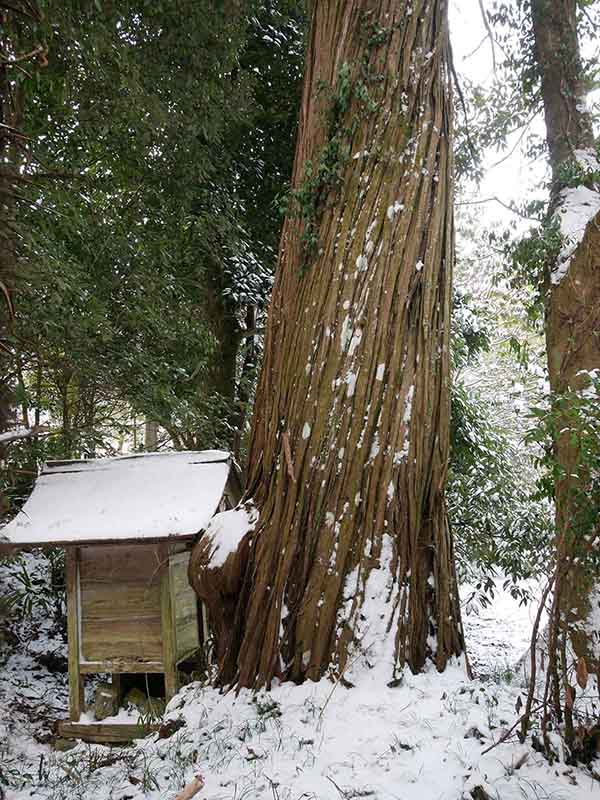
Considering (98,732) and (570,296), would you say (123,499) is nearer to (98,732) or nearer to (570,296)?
(98,732)

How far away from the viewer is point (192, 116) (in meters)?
5.71

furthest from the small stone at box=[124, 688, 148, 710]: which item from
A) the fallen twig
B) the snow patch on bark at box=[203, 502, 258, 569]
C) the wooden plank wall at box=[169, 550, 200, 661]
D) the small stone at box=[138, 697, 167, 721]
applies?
the fallen twig

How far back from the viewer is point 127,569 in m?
5.03

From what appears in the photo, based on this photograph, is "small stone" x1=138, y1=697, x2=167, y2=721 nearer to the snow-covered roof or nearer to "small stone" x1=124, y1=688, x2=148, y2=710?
"small stone" x1=124, y1=688, x2=148, y2=710

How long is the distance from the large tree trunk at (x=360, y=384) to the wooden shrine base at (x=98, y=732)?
7.02ft

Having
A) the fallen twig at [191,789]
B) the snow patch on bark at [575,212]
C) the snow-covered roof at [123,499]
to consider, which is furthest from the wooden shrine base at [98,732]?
the snow patch on bark at [575,212]

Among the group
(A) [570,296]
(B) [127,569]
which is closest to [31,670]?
(B) [127,569]

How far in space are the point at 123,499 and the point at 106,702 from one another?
73.2 inches

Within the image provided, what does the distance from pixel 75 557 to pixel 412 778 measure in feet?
11.6

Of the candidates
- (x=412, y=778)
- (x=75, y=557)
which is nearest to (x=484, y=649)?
(x=75, y=557)

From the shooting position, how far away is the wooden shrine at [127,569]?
4.81m

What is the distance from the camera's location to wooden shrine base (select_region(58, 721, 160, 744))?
4863 millimetres

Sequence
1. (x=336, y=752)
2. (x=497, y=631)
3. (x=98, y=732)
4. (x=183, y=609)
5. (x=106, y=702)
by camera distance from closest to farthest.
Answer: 1. (x=336, y=752)
2. (x=98, y=732)
3. (x=183, y=609)
4. (x=106, y=702)
5. (x=497, y=631)

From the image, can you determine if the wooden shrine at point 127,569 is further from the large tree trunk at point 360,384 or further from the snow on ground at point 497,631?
the snow on ground at point 497,631
